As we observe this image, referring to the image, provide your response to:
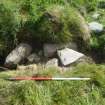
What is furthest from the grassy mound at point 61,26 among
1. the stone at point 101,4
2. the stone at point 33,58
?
the stone at point 101,4

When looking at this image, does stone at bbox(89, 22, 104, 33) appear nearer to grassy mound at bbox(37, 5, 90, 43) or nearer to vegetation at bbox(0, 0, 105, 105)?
vegetation at bbox(0, 0, 105, 105)

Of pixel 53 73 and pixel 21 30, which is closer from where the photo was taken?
pixel 53 73

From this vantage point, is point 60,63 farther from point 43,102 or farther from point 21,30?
point 43,102

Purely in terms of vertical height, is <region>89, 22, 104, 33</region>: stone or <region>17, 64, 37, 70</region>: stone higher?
<region>89, 22, 104, 33</region>: stone

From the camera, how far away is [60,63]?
20.3 ft

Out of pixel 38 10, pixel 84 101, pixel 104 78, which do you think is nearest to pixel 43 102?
pixel 84 101

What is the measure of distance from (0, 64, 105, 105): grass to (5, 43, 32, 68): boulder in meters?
0.72

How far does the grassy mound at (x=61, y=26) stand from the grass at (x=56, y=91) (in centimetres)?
89

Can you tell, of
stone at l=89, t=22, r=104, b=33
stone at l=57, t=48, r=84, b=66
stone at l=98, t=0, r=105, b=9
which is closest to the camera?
stone at l=57, t=48, r=84, b=66

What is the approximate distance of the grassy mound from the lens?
20.5 ft

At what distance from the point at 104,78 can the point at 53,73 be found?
695 mm

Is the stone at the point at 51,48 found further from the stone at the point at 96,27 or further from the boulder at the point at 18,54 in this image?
the stone at the point at 96,27

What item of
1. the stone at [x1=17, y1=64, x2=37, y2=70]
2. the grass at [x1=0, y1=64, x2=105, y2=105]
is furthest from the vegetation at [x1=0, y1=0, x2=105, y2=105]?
the stone at [x1=17, y1=64, x2=37, y2=70]

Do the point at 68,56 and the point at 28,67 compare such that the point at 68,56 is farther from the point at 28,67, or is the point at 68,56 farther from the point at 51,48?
the point at 28,67
